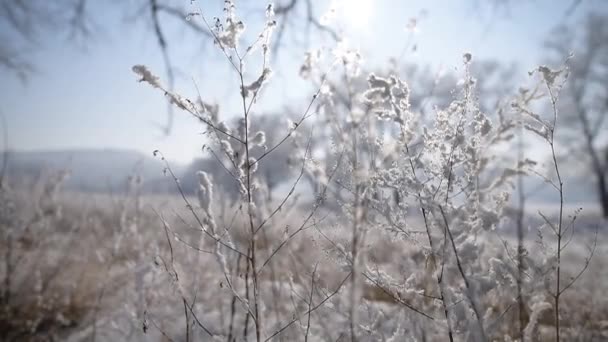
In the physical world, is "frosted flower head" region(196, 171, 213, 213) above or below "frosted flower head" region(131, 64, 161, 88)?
below

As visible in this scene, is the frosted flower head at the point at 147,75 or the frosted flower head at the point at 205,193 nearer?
the frosted flower head at the point at 147,75

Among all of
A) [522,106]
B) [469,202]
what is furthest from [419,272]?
[522,106]

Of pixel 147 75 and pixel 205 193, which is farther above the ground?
pixel 147 75

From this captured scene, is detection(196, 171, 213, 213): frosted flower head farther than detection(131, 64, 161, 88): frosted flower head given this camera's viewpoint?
Yes

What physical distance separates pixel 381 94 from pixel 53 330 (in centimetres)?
314

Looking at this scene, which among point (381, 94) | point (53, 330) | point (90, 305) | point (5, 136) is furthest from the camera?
point (90, 305)

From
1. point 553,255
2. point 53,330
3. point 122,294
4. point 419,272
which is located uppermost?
point 553,255

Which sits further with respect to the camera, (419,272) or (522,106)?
(419,272)

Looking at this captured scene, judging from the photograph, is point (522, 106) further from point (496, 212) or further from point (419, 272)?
point (419, 272)

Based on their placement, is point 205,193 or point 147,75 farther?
point 205,193

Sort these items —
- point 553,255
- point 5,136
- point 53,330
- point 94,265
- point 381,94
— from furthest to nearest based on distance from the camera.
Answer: point 94,265, point 53,330, point 5,136, point 553,255, point 381,94

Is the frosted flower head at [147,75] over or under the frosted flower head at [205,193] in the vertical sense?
over

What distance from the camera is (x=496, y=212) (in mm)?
1373

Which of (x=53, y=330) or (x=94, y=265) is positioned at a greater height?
(x=94, y=265)
